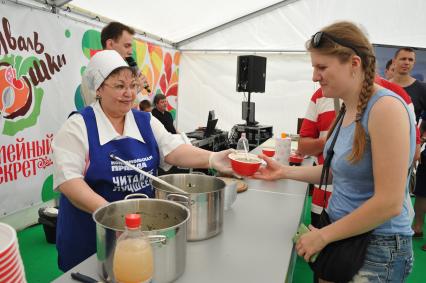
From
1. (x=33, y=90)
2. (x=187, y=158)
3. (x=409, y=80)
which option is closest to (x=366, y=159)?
(x=187, y=158)

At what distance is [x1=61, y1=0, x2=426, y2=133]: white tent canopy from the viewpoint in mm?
5488

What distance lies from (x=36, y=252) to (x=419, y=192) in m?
4.01

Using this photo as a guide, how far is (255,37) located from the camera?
20.5 feet

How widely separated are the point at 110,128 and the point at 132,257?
2.65 feet

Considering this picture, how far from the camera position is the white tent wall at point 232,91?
6242mm

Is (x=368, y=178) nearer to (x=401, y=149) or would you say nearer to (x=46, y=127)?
(x=401, y=149)

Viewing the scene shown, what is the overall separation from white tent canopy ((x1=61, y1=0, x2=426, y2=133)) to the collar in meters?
3.55

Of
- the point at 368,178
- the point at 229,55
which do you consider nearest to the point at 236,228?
the point at 368,178

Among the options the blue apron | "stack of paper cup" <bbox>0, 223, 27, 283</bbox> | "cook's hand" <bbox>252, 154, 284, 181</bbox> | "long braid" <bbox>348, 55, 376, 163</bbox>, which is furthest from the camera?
"cook's hand" <bbox>252, 154, 284, 181</bbox>

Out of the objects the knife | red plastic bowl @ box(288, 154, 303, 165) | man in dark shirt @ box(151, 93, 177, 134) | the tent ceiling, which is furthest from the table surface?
man in dark shirt @ box(151, 93, 177, 134)

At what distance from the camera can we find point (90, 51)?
411cm

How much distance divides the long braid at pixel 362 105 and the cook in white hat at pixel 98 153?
0.91m

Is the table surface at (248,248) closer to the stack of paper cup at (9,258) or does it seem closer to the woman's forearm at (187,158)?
the woman's forearm at (187,158)

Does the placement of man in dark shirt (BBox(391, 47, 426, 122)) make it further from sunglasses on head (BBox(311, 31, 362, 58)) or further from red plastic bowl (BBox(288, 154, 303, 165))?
sunglasses on head (BBox(311, 31, 362, 58))
